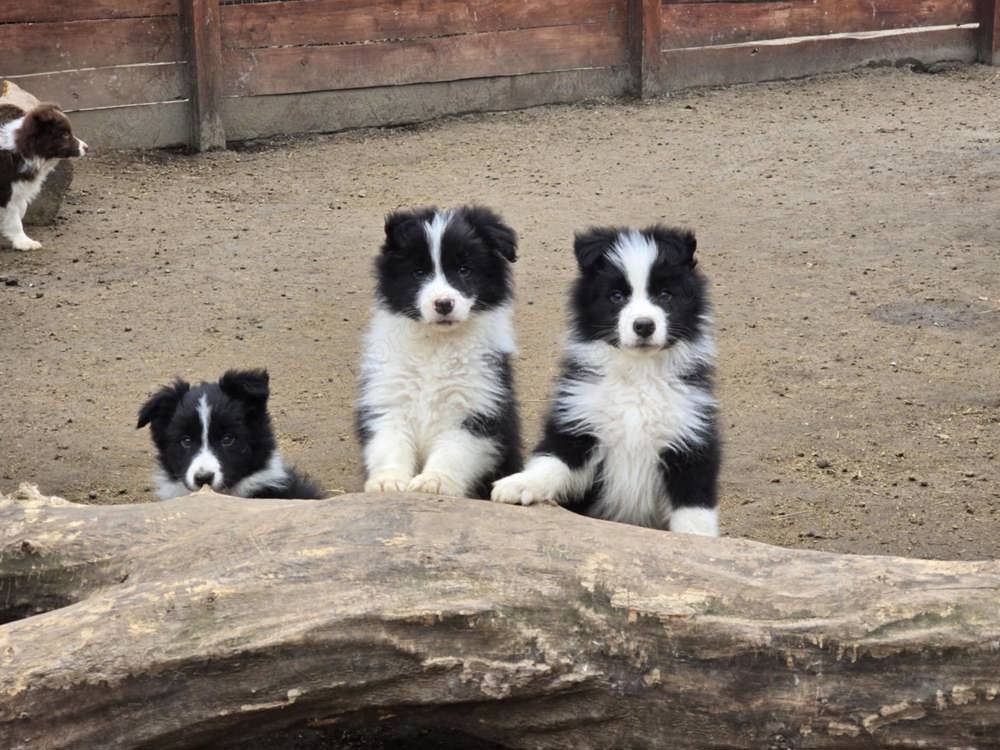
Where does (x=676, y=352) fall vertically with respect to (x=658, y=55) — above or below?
below

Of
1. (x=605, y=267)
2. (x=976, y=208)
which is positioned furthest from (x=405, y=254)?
(x=976, y=208)

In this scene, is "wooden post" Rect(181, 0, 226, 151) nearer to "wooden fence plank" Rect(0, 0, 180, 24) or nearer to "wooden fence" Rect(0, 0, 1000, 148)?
"wooden fence" Rect(0, 0, 1000, 148)

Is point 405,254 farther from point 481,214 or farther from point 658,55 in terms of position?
point 658,55

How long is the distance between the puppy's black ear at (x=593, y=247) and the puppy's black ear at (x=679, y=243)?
0.46 feet

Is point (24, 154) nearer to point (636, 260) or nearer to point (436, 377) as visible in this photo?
point (436, 377)

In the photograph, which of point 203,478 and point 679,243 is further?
point 203,478

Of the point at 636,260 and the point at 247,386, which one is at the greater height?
the point at 636,260

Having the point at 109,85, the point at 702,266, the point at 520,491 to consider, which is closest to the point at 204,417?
the point at 520,491

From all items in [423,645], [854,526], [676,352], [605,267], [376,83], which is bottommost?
[854,526]

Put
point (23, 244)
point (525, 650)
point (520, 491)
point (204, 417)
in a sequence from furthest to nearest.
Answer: point (23, 244) → point (204, 417) → point (520, 491) → point (525, 650)

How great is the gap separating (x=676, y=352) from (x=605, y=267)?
1.19ft

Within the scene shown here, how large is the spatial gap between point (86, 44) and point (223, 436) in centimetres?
720

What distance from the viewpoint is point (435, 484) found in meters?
4.55

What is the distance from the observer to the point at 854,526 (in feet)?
18.4
